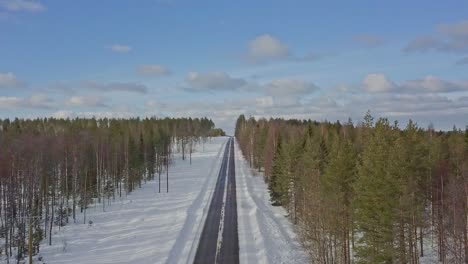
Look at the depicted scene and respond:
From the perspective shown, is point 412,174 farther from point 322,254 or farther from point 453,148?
point 453,148

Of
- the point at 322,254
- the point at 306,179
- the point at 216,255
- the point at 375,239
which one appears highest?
the point at 306,179

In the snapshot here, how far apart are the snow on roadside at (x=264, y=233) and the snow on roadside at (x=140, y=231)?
6249 mm

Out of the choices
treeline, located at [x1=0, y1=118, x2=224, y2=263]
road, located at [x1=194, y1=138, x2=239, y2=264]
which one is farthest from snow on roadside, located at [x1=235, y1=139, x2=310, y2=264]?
treeline, located at [x1=0, y1=118, x2=224, y2=263]

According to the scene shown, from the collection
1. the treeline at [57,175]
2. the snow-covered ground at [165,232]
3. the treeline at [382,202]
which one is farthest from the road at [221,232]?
the treeline at [57,175]

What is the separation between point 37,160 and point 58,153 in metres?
9.32

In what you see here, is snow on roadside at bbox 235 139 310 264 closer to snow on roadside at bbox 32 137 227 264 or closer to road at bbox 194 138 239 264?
road at bbox 194 138 239 264

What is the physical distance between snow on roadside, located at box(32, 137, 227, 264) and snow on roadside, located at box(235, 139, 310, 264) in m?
6.25

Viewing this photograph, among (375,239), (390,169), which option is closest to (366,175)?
(390,169)

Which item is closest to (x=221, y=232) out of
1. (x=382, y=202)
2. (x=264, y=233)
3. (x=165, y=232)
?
(x=264, y=233)

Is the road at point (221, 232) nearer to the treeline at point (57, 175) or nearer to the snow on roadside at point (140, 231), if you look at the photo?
the snow on roadside at point (140, 231)

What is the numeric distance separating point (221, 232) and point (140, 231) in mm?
11332

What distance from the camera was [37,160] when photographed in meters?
56.6

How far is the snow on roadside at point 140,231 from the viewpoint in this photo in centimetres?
4488

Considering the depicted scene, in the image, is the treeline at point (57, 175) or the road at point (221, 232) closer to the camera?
the road at point (221, 232)
